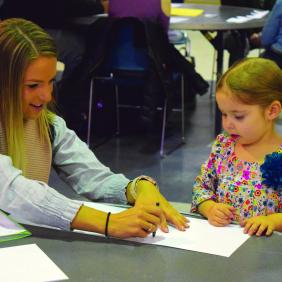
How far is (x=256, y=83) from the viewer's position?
6.16ft

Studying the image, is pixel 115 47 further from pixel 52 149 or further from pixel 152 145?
pixel 52 149

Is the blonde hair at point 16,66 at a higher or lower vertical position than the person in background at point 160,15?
higher

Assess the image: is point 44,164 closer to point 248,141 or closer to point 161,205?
point 161,205

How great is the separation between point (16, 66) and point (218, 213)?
0.62m

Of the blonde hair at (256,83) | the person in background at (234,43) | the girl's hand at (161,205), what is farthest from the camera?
the person in background at (234,43)

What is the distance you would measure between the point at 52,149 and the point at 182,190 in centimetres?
185

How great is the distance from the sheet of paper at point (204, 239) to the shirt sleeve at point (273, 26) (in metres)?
3.07

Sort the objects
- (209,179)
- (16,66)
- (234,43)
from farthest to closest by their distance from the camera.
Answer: (234,43)
(209,179)
(16,66)

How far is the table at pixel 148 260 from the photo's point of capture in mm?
1362

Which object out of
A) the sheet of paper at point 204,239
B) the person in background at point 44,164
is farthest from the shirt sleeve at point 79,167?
the sheet of paper at point 204,239

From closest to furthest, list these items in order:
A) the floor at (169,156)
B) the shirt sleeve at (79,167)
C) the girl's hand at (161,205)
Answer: the girl's hand at (161,205), the shirt sleeve at (79,167), the floor at (169,156)

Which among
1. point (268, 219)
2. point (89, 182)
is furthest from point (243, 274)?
point (89, 182)

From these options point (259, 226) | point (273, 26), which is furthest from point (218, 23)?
point (259, 226)

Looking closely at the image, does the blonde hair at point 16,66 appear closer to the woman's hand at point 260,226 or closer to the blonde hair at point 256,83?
the blonde hair at point 256,83
